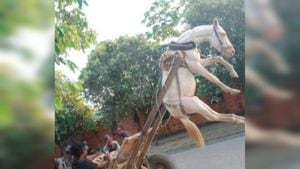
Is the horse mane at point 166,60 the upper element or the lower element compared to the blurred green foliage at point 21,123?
upper

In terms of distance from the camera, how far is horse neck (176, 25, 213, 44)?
2.43 meters

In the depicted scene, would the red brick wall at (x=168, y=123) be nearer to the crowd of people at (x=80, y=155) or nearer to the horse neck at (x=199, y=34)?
the crowd of people at (x=80, y=155)

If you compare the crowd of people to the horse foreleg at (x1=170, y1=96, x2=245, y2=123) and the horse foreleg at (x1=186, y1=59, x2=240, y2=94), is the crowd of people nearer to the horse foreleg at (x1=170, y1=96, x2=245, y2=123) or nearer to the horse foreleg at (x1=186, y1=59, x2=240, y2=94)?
the horse foreleg at (x1=170, y1=96, x2=245, y2=123)

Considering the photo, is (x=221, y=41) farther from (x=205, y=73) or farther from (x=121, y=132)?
(x=121, y=132)

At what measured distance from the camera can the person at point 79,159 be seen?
8.68 ft

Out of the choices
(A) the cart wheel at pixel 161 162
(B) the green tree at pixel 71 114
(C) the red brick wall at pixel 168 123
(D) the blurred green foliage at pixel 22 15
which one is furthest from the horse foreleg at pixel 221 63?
(D) the blurred green foliage at pixel 22 15

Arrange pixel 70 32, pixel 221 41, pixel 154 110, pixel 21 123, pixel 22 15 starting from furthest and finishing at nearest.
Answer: pixel 70 32, pixel 154 110, pixel 221 41, pixel 21 123, pixel 22 15

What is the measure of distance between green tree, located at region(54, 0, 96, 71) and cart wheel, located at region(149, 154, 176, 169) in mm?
602

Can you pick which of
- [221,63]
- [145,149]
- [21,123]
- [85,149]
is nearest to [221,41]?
[221,63]

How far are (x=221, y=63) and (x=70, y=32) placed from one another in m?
0.78

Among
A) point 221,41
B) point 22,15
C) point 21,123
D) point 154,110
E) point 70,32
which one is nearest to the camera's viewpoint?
point 22,15

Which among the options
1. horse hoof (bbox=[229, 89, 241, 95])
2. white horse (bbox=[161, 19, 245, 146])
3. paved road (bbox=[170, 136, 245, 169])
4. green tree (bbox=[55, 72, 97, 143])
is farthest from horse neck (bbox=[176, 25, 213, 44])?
green tree (bbox=[55, 72, 97, 143])

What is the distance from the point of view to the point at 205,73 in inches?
96.3

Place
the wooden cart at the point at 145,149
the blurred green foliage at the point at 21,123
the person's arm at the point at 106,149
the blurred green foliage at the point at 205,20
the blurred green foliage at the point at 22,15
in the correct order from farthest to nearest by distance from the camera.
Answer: the person's arm at the point at 106,149 < the wooden cart at the point at 145,149 < the blurred green foliage at the point at 205,20 < the blurred green foliage at the point at 21,123 < the blurred green foliage at the point at 22,15
